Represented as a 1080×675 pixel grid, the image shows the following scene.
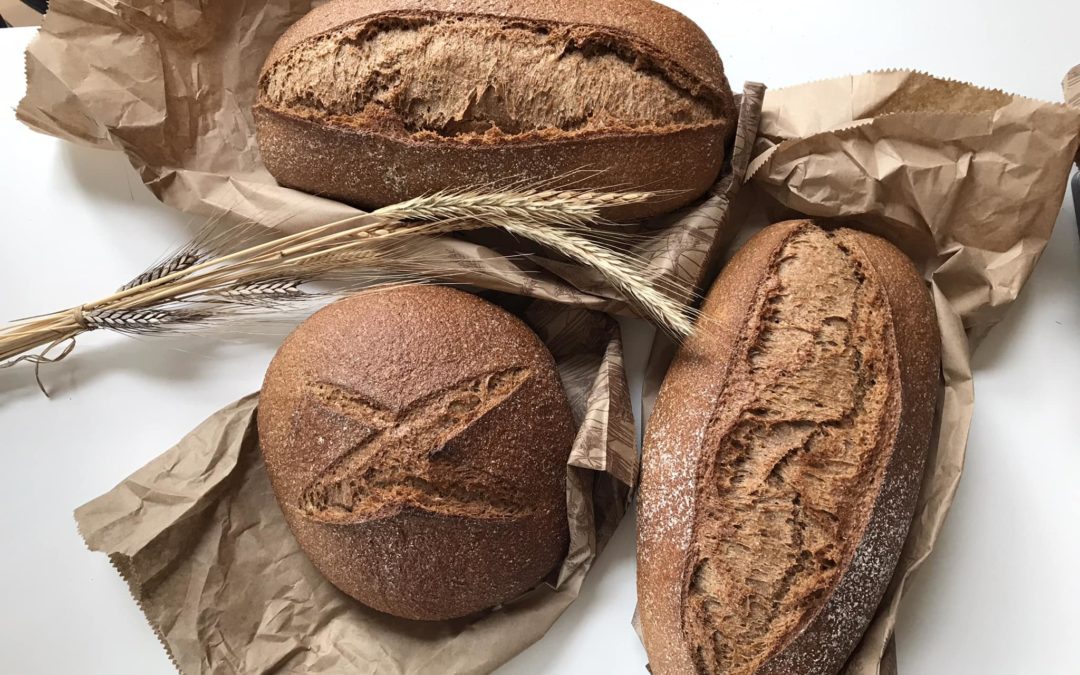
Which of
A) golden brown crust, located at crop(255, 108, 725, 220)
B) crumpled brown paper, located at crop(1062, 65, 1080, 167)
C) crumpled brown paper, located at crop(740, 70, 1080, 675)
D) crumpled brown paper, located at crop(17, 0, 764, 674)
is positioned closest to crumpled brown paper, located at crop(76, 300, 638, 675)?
crumpled brown paper, located at crop(17, 0, 764, 674)

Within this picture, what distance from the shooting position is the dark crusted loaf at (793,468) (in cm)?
113

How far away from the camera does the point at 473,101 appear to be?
4.09 feet

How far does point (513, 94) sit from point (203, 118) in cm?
71

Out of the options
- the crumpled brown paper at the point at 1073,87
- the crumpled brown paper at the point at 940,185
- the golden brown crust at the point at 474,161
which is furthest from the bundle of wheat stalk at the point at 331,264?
the crumpled brown paper at the point at 1073,87

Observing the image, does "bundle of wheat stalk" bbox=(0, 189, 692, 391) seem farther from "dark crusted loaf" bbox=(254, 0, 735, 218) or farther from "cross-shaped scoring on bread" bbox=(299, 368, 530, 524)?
"cross-shaped scoring on bread" bbox=(299, 368, 530, 524)

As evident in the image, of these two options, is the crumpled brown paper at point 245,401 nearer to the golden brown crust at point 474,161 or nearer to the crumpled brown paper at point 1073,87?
the golden brown crust at point 474,161

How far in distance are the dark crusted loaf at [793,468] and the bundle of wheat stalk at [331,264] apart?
0.54 ft

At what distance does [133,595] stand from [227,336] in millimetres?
541

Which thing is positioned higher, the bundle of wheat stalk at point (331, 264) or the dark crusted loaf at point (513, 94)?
the dark crusted loaf at point (513, 94)

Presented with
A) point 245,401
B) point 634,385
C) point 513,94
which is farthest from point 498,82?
point 245,401

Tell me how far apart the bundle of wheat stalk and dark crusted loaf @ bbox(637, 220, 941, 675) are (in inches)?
6.5

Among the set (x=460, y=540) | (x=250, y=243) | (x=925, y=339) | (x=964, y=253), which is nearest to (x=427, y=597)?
(x=460, y=540)

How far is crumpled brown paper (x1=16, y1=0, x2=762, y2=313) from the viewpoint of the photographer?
1.36 m

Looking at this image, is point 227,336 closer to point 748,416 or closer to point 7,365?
point 7,365
